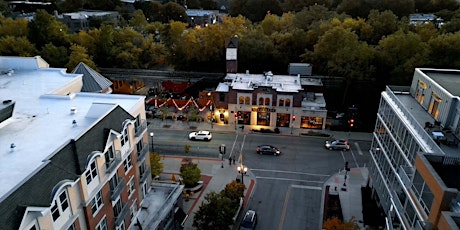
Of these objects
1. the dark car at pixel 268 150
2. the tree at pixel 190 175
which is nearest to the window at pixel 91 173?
the tree at pixel 190 175

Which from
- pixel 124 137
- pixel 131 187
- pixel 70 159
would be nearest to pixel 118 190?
pixel 131 187

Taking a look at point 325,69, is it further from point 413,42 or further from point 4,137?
point 4,137

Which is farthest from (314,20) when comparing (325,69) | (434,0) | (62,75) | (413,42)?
(62,75)

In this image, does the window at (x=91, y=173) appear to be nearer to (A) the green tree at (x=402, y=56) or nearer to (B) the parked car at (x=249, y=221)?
(B) the parked car at (x=249, y=221)

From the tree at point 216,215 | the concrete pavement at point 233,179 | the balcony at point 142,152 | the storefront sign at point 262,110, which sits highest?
the balcony at point 142,152

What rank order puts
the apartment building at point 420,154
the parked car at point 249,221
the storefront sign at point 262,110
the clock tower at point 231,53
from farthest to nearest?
the clock tower at point 231,53 < the storefront sign at point 262,110 < the parked car at point 249,221 < the apartment building at point 420,154

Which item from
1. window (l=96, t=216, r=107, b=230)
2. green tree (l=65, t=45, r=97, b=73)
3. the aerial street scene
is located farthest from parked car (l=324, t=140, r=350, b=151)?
green tree (l=65, t=45, r=97, b=73)
